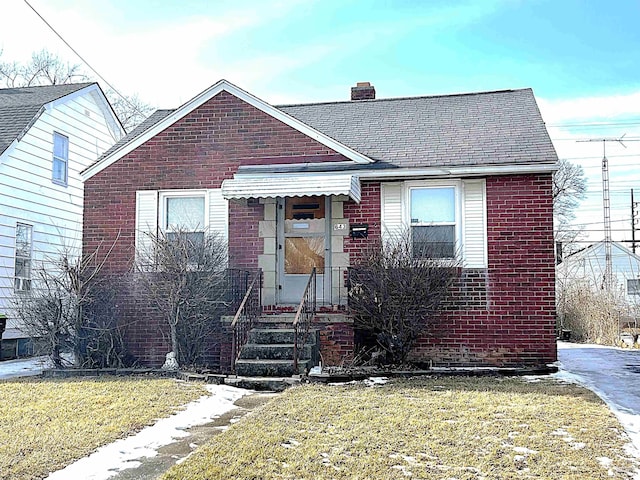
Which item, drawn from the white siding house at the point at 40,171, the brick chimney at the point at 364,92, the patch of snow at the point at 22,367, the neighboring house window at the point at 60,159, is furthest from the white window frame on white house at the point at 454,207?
the neighboring house window at the point at 60,159

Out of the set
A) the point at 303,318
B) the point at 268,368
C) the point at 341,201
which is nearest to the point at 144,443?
the point at 268,368

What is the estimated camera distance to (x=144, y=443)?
593 centimetres

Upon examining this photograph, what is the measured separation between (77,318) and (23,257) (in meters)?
5.51

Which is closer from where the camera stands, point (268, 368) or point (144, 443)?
point (144, 443)

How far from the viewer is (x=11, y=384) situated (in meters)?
9.28

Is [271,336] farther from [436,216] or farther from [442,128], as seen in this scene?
[442,128]

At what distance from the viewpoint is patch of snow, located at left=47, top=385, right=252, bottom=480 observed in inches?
199

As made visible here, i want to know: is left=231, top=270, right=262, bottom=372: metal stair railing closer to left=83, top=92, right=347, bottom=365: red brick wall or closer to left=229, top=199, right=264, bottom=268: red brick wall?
left=229, top=199, right=264, bottom=268: red brick wall

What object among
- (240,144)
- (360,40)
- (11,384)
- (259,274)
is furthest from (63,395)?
(360,40)

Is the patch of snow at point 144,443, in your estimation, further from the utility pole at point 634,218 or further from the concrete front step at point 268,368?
the utility pole at point 634,218

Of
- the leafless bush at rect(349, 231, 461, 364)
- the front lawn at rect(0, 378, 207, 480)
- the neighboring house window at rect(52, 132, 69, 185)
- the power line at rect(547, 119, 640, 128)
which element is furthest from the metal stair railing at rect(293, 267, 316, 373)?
the power line at rect(547, 119, 640, 128)

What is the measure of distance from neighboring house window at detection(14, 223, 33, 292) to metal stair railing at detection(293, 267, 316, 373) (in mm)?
7490

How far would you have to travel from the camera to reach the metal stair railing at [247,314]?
10.2 metres

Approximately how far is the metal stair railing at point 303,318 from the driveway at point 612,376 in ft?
12.9
